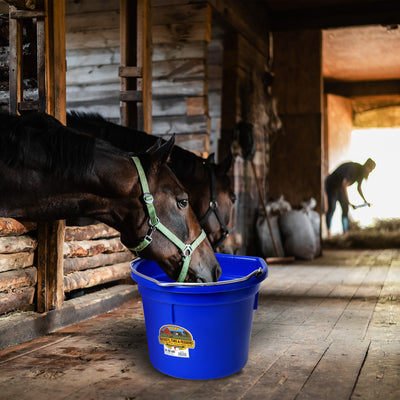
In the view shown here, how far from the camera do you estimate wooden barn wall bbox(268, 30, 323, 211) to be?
7832mm

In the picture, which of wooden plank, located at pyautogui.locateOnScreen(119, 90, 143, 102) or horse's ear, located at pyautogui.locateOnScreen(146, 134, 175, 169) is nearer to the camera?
horse's ear, located at pyautogui.locateOnScreen(146, 134, 175, 169)

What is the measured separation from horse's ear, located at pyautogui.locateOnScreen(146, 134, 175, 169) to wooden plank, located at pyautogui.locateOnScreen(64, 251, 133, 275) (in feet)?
4.33

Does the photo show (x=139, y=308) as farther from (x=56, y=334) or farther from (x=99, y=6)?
(x=99, y=6)

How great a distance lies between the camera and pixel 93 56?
5.81 m

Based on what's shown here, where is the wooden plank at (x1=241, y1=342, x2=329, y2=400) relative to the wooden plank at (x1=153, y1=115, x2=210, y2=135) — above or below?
below

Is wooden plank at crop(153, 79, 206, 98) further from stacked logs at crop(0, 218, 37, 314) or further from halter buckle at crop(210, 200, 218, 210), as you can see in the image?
Result: stacked logs at crop(0, 218, 37, 314)

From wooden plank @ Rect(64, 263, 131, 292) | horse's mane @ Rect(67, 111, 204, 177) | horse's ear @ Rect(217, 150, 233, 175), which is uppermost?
horse's mane @ Rect(67, 111, 204, 177)

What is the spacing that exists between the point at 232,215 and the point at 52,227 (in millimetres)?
1639

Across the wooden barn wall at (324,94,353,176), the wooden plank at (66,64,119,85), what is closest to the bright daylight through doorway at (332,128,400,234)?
the wooden barn wall at (324,94,353,176)

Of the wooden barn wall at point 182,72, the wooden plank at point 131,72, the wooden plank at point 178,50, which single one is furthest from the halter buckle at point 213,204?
the wooden plank at point 178,50

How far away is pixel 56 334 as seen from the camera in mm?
2873

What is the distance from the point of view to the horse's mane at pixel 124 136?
3.12 metres

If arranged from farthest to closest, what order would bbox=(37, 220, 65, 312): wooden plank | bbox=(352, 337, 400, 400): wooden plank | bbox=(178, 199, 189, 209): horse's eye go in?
1. bbox=(37, 220, 65, 312): wooden plank
2. bbox=(178, 199, 189, 209): horse's eye
3. bbox=(352, 337, 400, 400): wooden plank

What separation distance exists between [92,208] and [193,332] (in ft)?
2.25
